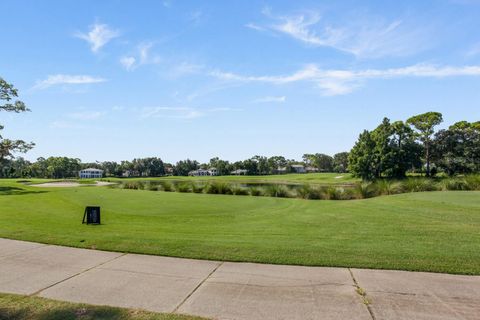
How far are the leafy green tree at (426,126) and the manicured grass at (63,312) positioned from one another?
59.9m

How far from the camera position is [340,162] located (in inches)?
4624

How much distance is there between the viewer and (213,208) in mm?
13531

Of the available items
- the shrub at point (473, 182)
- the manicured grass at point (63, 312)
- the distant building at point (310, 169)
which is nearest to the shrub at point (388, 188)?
the shrub at point (473, 182)

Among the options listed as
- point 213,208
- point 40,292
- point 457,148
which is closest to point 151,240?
point 40,292

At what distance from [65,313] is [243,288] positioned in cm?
219

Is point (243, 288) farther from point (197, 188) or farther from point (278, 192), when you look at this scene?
point (197, 188)

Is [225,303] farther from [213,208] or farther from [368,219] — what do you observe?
[213,208]

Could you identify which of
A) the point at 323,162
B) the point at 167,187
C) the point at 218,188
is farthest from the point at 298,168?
the point at 218,188

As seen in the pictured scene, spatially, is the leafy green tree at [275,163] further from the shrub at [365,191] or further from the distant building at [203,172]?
the shrub at [365,191]

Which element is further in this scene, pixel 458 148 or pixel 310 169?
pixel 310 169

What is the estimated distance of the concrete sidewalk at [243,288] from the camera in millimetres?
3645

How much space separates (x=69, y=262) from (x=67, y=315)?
250cm

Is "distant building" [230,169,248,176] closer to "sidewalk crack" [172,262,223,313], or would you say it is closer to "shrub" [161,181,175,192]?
"shrub" [161,181,175,192]

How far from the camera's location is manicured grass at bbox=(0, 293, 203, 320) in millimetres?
3436
